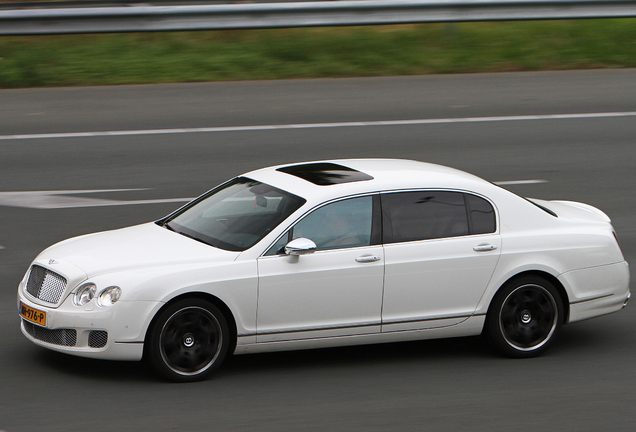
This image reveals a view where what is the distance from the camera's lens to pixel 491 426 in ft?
19.3

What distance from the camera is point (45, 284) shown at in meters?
6.78

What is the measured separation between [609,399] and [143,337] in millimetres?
3106

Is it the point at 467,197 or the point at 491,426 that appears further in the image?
the point at 467,197

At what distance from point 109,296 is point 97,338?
292 millimetres

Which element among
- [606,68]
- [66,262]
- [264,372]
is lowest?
[264,372]

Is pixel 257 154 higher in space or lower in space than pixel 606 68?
lower

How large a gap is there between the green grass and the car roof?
997cm

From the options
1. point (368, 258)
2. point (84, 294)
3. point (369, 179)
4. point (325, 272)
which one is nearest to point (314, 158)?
point (369, 179)

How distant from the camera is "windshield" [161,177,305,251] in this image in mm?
6938

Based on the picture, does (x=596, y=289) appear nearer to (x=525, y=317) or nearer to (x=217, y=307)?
(x=525, y=317)

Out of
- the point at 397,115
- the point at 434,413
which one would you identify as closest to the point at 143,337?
the point at 434,413

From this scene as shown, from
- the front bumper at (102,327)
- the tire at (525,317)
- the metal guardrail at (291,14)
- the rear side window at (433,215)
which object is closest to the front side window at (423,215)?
the rear side window at (433,215)

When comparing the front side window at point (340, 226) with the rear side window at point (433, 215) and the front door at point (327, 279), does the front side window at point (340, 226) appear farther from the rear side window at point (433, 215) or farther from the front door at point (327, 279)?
the rear side window at point (433, 215)

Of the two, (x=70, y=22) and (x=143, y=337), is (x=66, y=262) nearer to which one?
(x=143, y=337)
